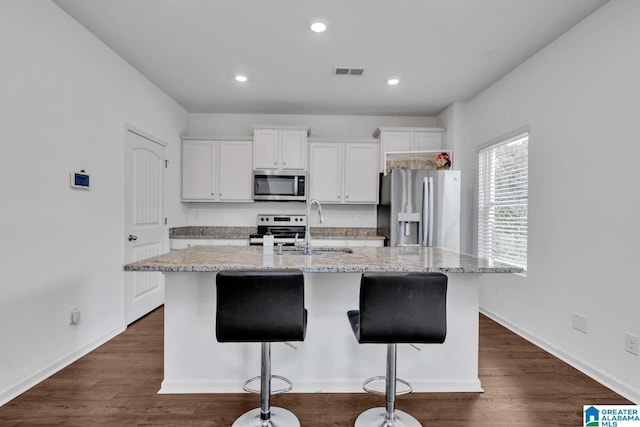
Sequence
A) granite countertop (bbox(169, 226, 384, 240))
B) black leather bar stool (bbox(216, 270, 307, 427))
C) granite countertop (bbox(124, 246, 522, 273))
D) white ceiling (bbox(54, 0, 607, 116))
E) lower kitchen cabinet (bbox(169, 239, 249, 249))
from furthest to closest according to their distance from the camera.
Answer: granite countertop (bbox(169, 226, 384, 240))
lower kitchen cabinet (bbox(169, 239, 249, 249))
white ceiling (bbox(54, 0, 607, 116))
granite countertop (bbox(124, 246, 522, 273))
black leather bar stool (bbox(216, 270, 307, 427))

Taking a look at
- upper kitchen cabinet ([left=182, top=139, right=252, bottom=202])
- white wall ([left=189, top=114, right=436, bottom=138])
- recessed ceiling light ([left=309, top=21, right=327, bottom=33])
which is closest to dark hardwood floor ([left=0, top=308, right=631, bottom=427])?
upper kitchen cabinet ([left=182, top=139, right=252, bottom=202])

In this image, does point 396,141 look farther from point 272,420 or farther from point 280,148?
point 272,420

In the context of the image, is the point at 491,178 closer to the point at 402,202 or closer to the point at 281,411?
the point at 402,202

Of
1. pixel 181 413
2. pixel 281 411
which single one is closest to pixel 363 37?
pixel 281 411

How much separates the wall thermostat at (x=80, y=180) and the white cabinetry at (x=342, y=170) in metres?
2.63

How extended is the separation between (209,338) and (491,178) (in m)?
3.39

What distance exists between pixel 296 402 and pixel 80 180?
2308 mm

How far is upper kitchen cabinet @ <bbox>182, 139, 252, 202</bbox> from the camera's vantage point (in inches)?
180

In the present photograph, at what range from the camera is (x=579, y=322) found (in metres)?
2.49

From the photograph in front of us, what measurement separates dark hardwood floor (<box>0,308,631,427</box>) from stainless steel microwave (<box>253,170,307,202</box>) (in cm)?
251

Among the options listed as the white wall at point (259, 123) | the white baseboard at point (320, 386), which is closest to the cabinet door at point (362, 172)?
the white wall at point (259, 123)

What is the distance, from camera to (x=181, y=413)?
1.90m

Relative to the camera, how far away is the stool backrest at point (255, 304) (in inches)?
59.8

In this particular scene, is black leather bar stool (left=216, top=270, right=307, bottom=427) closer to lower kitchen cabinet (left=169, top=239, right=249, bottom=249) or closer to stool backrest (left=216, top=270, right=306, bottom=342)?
stool backrest (left=216, top=270, right=306, bottom=342)
